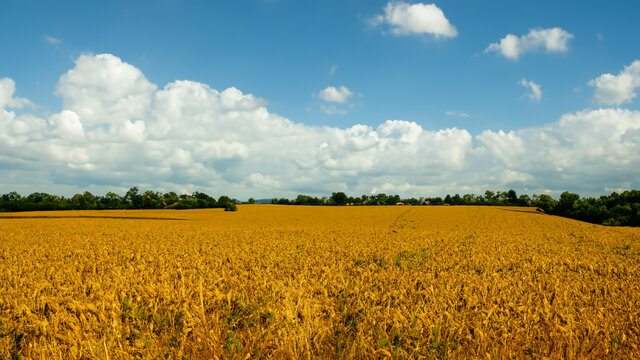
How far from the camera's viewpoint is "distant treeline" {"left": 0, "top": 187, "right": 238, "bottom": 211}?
70.4 meters

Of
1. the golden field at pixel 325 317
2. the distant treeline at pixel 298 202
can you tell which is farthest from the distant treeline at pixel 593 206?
the golden field at pixel 325 317

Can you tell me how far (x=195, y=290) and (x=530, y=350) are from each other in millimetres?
5059

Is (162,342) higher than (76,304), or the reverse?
(76,304)

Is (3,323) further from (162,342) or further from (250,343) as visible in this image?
(250,343)

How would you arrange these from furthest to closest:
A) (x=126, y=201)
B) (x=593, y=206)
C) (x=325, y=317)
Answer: (x=126, y=201)
(x=593, y=206)
(x=325, y=317)

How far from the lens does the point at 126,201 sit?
77625 mm

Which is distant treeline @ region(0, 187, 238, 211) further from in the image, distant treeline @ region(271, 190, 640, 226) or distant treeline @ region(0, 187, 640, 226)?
distant treeline @ region(271, 190, 640, 226)

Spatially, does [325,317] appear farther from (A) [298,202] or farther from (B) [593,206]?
(A) [298,202]

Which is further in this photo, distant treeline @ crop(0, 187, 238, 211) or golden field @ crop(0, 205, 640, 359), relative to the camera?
distant treeline @ crop(0, 187, 238, 211)

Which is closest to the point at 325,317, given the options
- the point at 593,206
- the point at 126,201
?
the point at 593,206

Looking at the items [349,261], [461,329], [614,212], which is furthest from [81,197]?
[614,212]

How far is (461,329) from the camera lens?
4082 mm

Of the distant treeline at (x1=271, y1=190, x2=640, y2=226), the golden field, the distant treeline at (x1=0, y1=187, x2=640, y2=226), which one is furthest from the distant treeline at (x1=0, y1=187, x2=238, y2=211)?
the golden field

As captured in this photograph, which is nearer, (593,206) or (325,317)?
(325,317)
